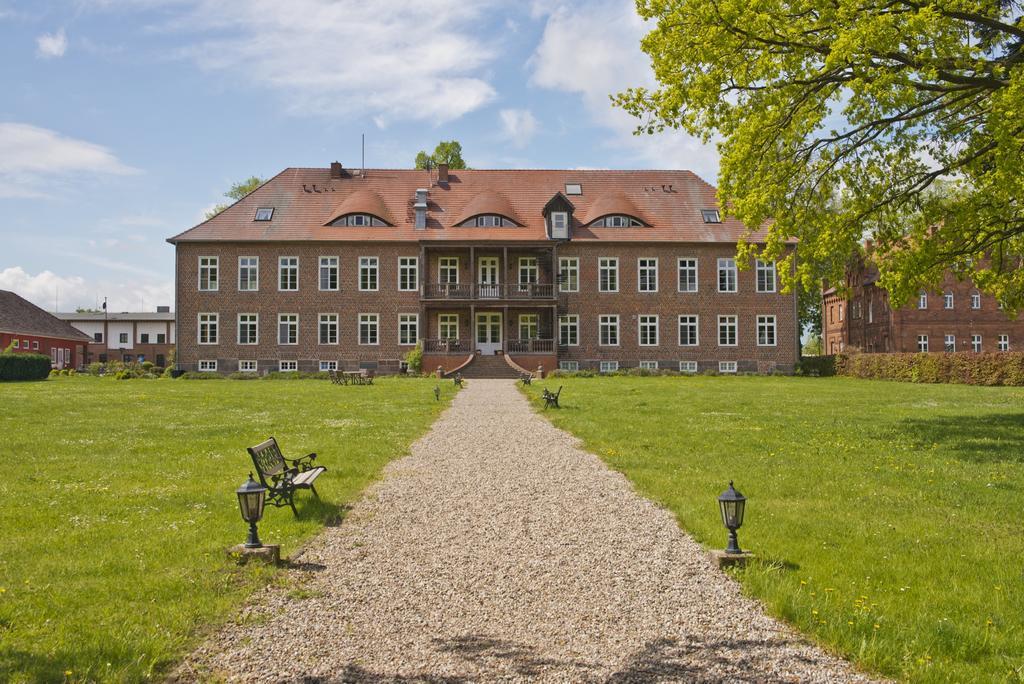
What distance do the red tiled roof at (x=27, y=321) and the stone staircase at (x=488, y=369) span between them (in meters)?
33.1

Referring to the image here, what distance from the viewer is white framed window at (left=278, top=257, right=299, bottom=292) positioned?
4094 centimetres

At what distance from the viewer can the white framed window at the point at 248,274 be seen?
40.9 m

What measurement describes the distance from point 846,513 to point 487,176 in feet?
129

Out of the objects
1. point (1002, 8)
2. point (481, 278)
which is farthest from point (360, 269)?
point (1002, 8)

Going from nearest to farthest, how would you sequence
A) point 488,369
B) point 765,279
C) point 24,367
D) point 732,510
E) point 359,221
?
point 732,510, point 24,367, point 488,369, point 359,221, point 765,279

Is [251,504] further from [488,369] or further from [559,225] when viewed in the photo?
[559,225]

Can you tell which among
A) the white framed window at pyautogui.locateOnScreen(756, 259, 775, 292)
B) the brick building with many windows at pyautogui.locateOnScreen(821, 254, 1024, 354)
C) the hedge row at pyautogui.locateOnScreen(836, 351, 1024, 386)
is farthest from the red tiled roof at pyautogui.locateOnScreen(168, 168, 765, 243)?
the brick building with many windows at pyautogui.locateOnScreen(821, 254, 1024, 354)

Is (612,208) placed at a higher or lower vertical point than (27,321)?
higher

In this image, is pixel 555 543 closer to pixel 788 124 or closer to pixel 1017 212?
pixel 788 124

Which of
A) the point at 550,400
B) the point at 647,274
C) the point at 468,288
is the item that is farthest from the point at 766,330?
the point at 550,400

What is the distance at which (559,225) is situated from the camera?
134 ft

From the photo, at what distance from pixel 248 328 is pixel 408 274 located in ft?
29.7

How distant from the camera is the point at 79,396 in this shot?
80.4ft

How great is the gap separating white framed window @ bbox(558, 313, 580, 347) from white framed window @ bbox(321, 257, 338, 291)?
1222cm
